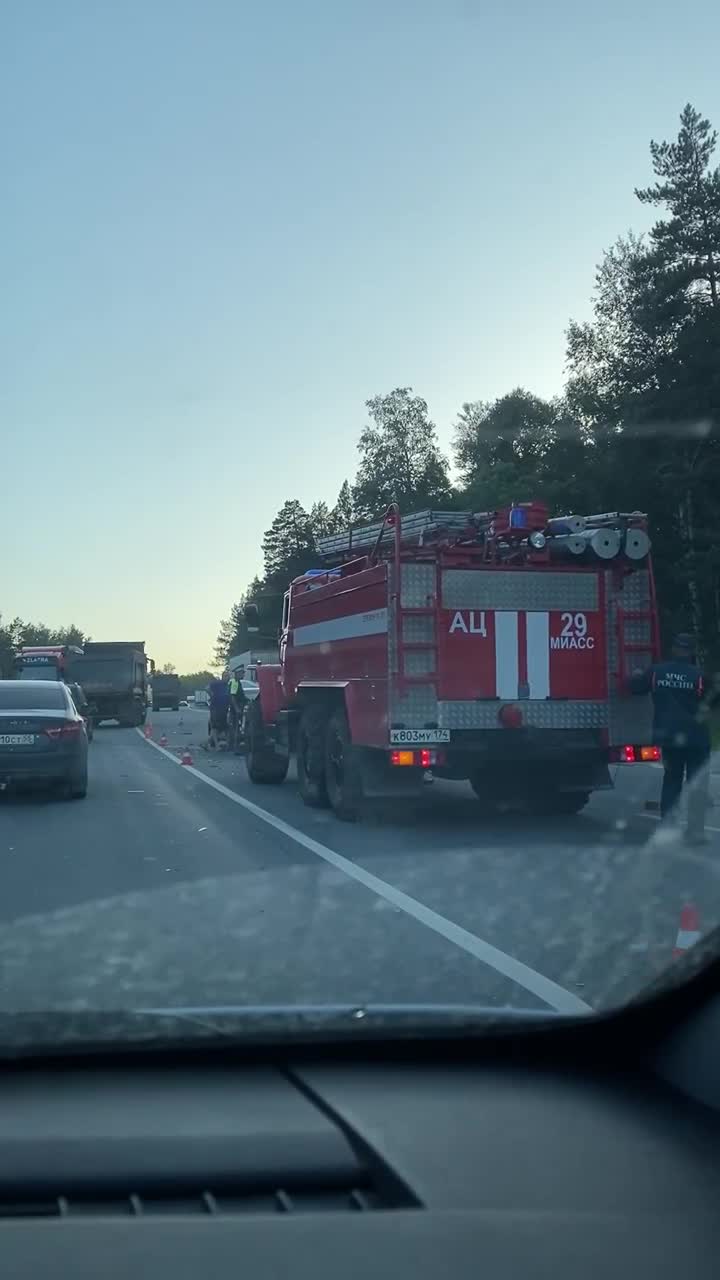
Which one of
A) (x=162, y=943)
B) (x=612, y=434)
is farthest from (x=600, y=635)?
(x=612, y=434)

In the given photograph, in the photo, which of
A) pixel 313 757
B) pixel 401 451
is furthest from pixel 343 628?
pixel 401 451

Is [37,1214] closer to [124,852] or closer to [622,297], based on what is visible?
[124,852]

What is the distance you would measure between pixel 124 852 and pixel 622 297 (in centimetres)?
5382

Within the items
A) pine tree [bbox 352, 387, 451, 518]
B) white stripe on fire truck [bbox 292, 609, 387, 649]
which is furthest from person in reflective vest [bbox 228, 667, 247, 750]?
pine tree [bbox 352, 387, 451, 518]

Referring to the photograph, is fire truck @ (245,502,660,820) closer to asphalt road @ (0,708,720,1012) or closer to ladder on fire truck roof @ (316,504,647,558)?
ladder on fire truck roof @ (316,504,647,558)

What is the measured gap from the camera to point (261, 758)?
62.9 ft

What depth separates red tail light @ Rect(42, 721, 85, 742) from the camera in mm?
16797

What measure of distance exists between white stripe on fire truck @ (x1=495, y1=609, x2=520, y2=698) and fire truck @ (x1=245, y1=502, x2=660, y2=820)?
1 cm

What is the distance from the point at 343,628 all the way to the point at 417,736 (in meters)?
2.24

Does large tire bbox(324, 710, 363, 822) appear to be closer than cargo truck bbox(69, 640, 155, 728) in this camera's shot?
Yes

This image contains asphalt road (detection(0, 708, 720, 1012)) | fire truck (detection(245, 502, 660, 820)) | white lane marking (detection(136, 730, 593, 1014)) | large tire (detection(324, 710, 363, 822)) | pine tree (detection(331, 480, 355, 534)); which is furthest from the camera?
pine tree (detection(331, 480, 355, 534))

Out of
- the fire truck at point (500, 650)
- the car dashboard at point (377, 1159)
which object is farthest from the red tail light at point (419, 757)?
the car dashboard at point (377, 1159)

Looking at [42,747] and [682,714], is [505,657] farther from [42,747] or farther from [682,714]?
[42,747]

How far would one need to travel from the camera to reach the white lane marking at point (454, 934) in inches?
227
